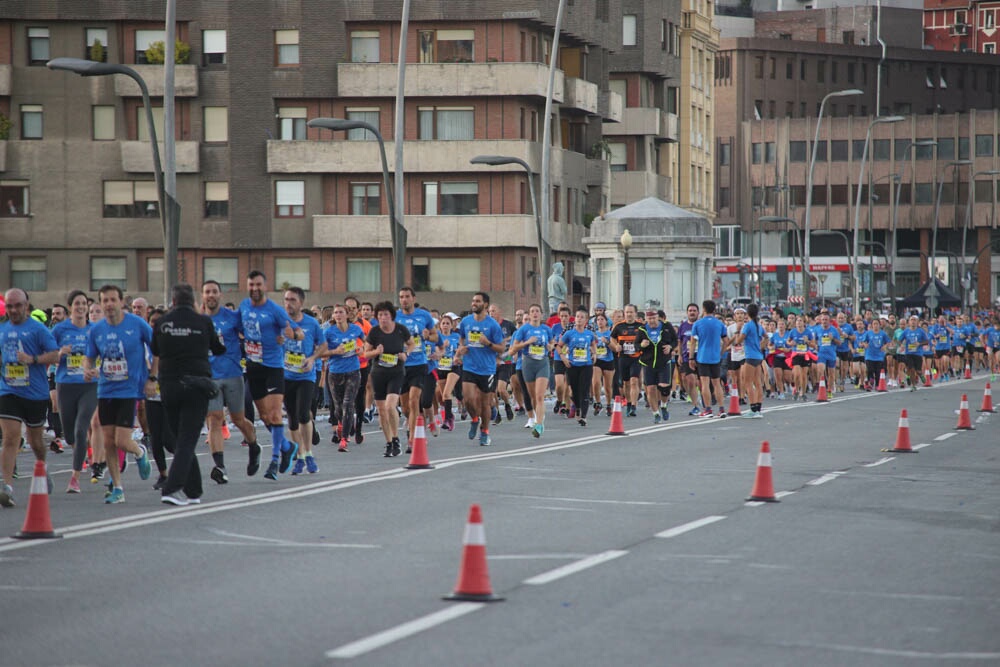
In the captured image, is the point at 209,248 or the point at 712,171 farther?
the point at 712,171

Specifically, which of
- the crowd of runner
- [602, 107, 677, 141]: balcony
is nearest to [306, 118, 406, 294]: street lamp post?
the crowd of runner

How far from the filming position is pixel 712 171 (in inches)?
3812

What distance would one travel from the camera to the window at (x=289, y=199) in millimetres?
63469

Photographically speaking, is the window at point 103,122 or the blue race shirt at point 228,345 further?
the window at point 103,122

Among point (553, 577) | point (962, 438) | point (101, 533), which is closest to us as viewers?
point (553, 577)

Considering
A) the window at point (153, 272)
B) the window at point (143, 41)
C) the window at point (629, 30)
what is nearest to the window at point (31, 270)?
the window at point (153, 272)

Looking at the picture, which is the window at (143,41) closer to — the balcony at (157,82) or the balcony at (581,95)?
the balcony at (157,82)

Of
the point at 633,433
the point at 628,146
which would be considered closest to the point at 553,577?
the point at 633,433

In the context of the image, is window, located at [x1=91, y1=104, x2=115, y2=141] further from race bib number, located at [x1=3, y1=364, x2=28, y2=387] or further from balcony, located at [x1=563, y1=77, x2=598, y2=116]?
race bib number, located at [x1=3, y1=364, x2=28, y2=387]

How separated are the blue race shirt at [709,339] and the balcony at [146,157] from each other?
37621mm

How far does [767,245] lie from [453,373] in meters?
95.5

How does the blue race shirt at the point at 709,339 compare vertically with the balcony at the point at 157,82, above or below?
below

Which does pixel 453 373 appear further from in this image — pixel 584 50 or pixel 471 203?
pixel 584 50

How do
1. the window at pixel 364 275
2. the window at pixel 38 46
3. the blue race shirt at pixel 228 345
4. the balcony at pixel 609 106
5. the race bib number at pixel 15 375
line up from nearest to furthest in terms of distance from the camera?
the race bib number at pixel 15 375, the blue race shirt at pixel 228 345, the window at pixel 38 46, the window at pixel 364 275, the balcony at pixel 609 106
